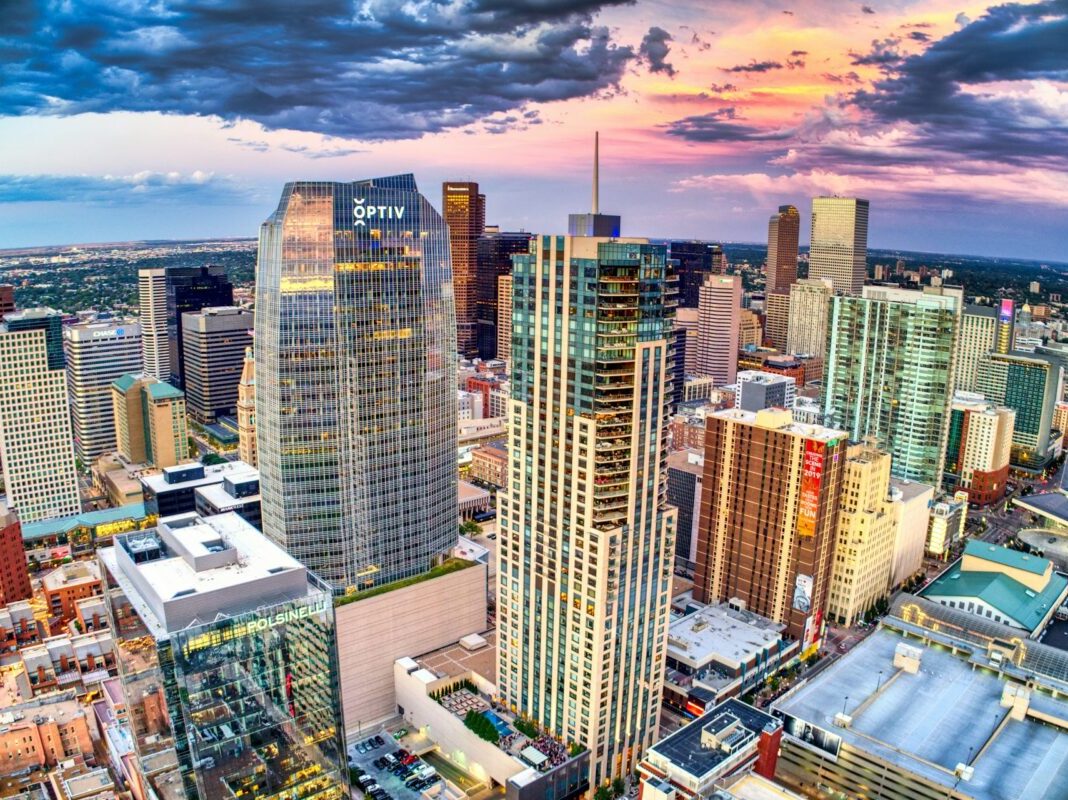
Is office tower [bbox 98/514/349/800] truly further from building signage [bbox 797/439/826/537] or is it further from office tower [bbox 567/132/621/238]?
building signage [bbox 797/439/826/537]

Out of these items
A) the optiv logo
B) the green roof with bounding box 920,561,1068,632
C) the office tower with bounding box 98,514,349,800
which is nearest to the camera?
the office tower with bounding box 98,514,349,800

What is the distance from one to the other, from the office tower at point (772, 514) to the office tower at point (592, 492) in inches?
1928

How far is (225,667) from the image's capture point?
81.6m

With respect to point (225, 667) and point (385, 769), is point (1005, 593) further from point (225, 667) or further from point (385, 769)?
point (225, 667)

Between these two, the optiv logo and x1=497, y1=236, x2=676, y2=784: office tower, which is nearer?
x1=497, y1=236, x2=676, y2=784: office tower

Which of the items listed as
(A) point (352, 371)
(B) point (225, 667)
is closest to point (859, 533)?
(A) point (352, 371)

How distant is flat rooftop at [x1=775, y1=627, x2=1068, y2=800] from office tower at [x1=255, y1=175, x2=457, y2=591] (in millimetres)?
85134

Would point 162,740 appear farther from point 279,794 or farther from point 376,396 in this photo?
point 376,396

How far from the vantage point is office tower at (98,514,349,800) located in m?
80.5

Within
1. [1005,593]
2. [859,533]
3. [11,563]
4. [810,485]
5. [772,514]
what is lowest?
[1005,593]

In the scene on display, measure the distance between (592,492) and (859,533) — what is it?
92.3 meters

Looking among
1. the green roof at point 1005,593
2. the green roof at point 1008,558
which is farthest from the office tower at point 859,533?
the green roof at point 1008,558

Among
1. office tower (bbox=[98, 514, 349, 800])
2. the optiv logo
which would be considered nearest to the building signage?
the optiv logo

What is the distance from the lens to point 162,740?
84.9m
